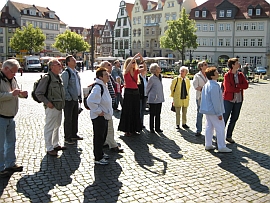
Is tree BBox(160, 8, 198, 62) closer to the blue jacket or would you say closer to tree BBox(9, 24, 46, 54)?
tree BBox(9, 24, 46, 54)

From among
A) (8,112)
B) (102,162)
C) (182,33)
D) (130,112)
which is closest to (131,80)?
(130,112)

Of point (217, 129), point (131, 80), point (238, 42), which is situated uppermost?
point (238, 42)

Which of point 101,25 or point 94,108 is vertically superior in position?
point 101,25

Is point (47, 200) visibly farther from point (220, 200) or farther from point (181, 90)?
point (181, 90)

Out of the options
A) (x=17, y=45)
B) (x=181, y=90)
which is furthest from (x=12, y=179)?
(x=17, y=45)

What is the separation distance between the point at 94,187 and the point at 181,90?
16.9 feet

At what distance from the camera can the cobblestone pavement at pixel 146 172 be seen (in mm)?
5023

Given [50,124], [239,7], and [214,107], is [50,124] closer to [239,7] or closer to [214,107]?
[214,107]

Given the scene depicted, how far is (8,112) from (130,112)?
3560mm

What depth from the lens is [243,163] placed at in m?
6.64

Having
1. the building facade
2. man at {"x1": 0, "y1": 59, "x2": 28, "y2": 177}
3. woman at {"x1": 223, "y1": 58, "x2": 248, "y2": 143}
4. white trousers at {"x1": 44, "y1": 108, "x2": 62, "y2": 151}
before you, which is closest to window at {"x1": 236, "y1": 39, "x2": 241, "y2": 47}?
the building facade

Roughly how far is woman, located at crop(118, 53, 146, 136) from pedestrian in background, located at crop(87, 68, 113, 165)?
2.07 m

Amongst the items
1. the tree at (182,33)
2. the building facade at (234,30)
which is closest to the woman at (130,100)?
the tree at (182,33)

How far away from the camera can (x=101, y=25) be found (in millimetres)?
106500
